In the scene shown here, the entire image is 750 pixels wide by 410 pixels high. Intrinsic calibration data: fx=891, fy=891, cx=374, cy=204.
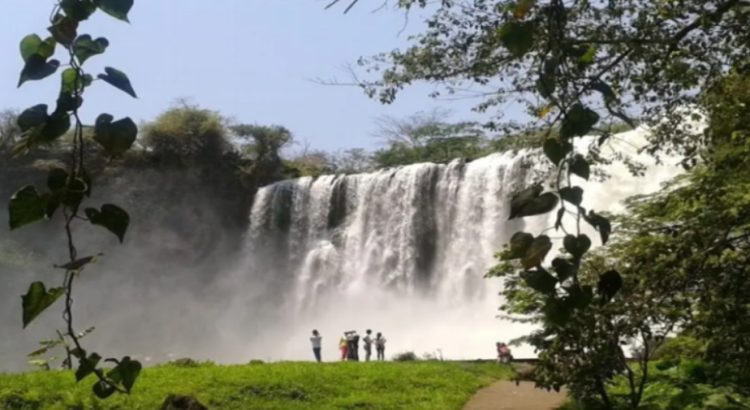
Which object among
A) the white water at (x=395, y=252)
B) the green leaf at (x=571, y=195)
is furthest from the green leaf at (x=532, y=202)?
the white water at (x=395, y=252)

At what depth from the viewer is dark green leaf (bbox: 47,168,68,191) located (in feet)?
2.47

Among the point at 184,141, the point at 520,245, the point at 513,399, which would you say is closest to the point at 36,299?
the point at 520,245

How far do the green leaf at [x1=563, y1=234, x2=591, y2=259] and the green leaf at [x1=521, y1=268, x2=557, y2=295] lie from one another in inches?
1.2

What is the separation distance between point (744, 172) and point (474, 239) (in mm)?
19314

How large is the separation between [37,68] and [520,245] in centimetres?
44

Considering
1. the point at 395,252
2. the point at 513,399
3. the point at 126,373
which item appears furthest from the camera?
the point at 395,252

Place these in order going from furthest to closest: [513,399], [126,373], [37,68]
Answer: [513,399], [126,373], [37,68]

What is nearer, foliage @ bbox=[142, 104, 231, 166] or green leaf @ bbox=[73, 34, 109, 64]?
green leaf @ bbox=[73, 34, 109, 64]

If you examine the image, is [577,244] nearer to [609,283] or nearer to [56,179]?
[609,283]

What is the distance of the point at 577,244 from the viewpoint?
80cm

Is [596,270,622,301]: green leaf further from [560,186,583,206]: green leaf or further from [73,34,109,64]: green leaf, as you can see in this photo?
[73,34,109,64]: green leaf

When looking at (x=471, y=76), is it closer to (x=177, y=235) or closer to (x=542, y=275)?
(x=542, y=275)

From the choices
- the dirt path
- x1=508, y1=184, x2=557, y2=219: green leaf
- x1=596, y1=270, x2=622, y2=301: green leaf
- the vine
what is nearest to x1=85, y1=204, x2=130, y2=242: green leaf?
the vine

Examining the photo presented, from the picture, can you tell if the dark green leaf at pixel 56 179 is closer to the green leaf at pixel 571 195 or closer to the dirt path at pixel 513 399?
the green leaf at pixel 571 195
